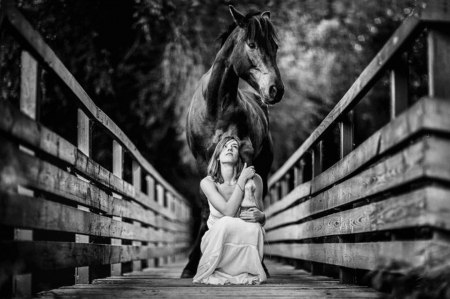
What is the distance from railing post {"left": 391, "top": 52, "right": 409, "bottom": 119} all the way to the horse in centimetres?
175

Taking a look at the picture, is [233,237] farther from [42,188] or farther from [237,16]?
[237,16]

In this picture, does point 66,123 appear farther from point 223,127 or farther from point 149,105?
point 223,127

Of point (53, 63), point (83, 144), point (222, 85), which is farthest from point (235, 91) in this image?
point (53, 63)

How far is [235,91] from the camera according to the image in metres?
6.51

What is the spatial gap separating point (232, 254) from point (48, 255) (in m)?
1.58

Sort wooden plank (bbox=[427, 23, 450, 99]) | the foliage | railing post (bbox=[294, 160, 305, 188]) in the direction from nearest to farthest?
1. the foliage
2. wooden plank (bbox=[427, 23, 450, 99])
3. railing post (bbox=[294, 160, 305, 188])

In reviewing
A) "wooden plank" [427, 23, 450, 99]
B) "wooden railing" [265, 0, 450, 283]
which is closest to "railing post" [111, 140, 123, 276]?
"wooden railing" [265, 0, 450, 283]

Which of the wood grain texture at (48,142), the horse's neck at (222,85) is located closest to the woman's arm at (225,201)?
the wood grain texture at (48,142)

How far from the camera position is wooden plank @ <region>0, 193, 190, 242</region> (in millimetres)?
3484

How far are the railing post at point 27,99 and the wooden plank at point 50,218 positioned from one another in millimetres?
86

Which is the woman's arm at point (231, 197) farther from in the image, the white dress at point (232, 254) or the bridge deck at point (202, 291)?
the bridge deck at point (202, 291)

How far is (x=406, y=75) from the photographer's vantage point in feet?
13.3

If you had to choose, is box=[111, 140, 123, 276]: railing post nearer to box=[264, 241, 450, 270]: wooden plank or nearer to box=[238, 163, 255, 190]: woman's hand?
box=[264, 241, 450, 270]: wooden plank

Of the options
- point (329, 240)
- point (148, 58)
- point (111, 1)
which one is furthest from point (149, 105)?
point (329, 240)
